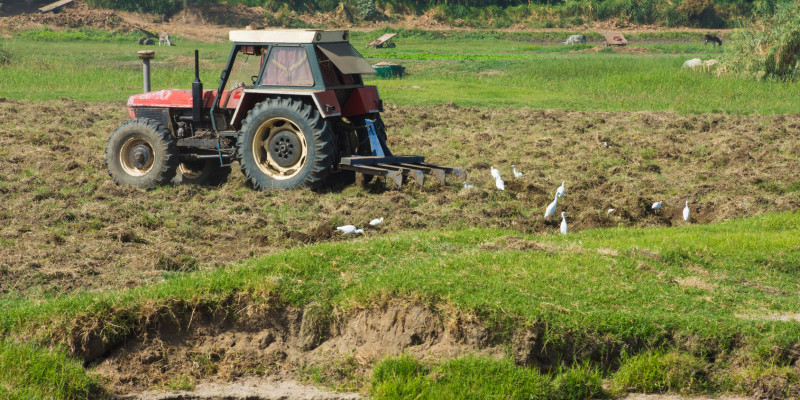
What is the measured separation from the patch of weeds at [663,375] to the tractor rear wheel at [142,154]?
7195 millimetres

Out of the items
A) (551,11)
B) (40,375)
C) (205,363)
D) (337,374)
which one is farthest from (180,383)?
(551,11)

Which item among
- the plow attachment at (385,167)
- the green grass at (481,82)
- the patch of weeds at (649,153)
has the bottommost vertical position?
the patch of weeds at (649,153)

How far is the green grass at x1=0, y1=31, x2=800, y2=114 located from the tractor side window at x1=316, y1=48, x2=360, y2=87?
9758mm

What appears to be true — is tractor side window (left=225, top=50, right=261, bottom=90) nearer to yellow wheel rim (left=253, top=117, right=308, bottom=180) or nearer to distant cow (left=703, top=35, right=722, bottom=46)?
yellow wheel rim (left=253, top=117, right=308, bottom=180)

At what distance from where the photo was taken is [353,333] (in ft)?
18.3

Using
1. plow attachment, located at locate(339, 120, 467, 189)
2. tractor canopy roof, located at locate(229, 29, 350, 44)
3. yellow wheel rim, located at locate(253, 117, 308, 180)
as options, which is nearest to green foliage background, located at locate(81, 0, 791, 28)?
Result: tractor canopy roof, located at locate(229, 29, 350, 44)

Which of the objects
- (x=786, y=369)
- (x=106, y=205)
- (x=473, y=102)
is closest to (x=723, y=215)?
(x=786, y=369)

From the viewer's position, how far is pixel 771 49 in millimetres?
23219

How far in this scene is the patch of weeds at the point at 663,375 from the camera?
5055mm

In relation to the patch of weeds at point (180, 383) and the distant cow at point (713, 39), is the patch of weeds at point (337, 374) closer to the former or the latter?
the patch of weeds at point (180, 383)

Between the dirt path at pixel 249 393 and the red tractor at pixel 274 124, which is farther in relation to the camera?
the red tractor at pixel 274 124

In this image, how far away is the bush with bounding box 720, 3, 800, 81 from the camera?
2316 centimetres

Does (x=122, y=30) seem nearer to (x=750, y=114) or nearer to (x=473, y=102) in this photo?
(x=473, y=102)

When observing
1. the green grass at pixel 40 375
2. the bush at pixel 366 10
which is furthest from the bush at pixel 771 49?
the bush at pixel 366 10
